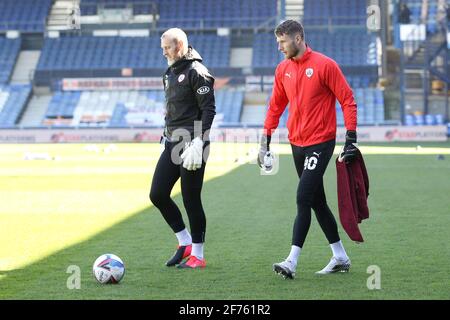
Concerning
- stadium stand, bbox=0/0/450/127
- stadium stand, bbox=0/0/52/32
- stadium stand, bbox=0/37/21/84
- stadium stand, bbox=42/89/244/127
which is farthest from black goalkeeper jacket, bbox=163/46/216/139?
stadium stand, bbox=0/0/52/32

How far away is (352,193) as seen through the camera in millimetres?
8711

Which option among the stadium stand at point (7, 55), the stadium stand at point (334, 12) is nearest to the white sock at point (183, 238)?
the stadium stand at point (7, 55)

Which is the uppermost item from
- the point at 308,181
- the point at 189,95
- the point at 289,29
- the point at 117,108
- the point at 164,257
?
the point at 117,108

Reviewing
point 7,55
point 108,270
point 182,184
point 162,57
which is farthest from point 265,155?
point 7,55

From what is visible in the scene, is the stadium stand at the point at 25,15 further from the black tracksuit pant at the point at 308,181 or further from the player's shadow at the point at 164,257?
the black tracksuit pant at the point at 308,181

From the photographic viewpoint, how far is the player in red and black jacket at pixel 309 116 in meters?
8.39

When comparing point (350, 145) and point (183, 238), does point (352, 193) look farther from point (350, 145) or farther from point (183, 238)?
point (183, 238)

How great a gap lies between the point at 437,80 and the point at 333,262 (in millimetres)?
43097

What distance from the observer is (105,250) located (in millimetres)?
10438

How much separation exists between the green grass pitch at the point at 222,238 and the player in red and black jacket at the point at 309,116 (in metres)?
0.46

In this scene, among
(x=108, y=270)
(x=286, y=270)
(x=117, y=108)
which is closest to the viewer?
(x=108, y=270)

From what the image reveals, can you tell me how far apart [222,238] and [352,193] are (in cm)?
304
